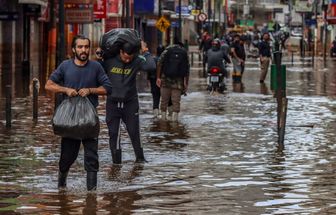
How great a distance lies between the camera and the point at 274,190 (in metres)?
13.9

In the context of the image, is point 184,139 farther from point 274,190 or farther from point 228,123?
point 274,190

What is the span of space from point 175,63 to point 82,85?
35.5ft

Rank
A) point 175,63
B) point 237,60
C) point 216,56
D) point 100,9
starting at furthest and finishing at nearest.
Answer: point 100,9 → point 237,60 → point 216,56 → point 175,63

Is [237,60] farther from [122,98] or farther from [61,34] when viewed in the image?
[122,98]

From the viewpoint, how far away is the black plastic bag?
44.3 feet

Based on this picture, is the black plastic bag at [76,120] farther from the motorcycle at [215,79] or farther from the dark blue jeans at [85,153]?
the motorcycle at [215,79]

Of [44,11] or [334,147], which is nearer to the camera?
[334,147]

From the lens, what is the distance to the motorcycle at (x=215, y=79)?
35.7m

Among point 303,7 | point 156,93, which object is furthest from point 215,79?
point 303,7

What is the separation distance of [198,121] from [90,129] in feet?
38.0

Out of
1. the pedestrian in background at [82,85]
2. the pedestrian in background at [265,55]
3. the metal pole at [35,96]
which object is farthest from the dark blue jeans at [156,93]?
the pedestrian in background at [265,55]

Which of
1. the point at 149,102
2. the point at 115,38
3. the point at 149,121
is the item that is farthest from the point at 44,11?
the point at 115,38

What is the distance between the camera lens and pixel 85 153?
13.8m

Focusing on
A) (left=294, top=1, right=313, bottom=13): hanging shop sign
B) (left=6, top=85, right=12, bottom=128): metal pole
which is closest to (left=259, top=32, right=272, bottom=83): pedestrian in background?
(left=6, top=85, right=12, bottom=128): metal pole
